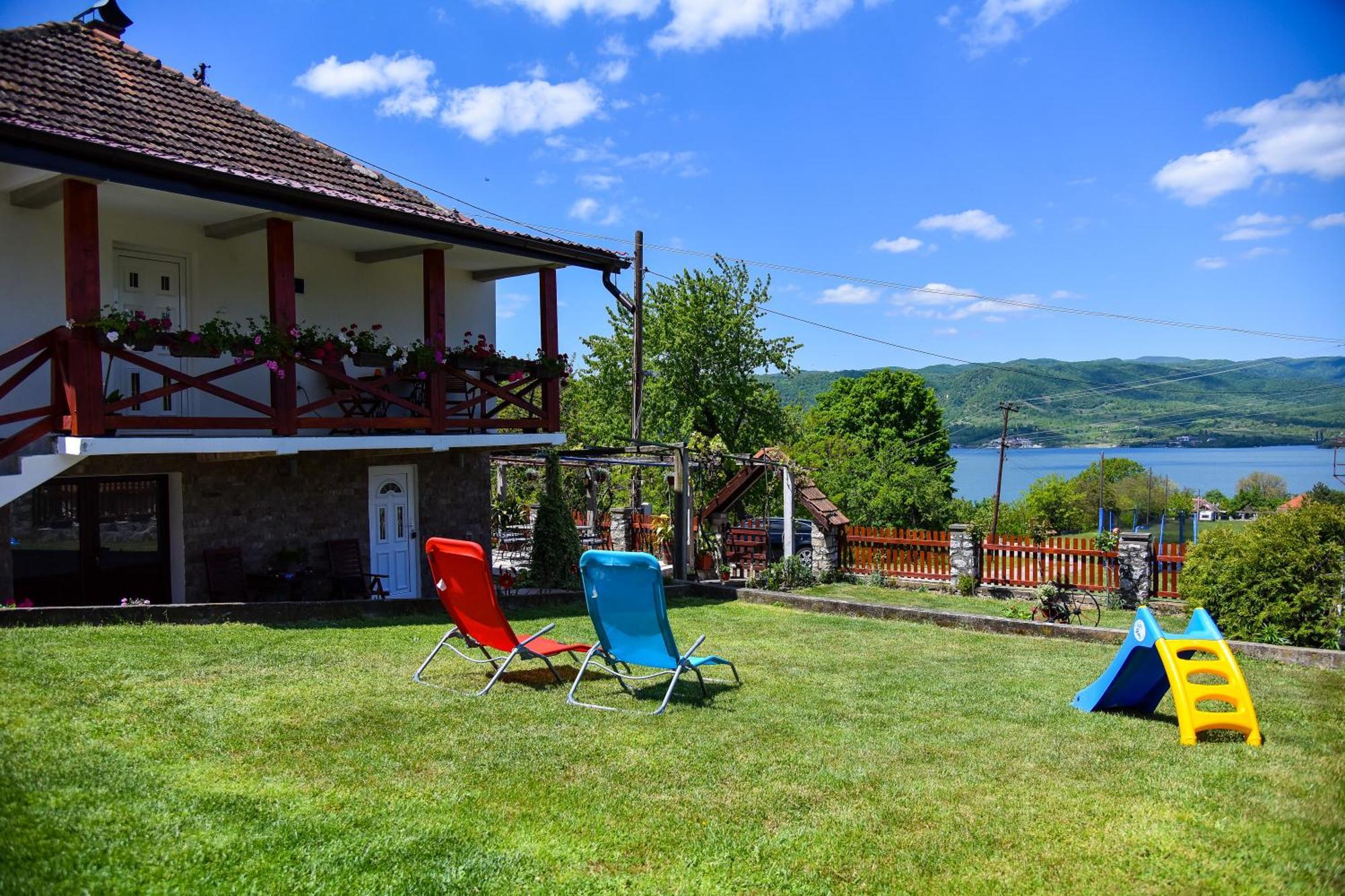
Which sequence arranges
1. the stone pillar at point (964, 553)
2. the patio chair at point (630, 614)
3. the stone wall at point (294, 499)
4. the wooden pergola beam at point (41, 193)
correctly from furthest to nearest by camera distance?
the stone pillar at point (964, 553) → the stone wall at point (294, 499) → the wooden pergola beam at point (41, 193) → the patio chair at point (630, 614)

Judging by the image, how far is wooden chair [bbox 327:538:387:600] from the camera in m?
12.9

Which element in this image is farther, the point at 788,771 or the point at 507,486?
the point at 507,486

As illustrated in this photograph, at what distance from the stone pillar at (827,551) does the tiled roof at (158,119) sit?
8.78m

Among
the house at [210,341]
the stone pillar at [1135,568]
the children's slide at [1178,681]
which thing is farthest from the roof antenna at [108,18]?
the stone pillar at [1135,568]

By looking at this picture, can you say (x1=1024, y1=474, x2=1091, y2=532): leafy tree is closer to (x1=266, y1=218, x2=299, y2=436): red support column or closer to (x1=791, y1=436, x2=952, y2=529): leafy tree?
(x1=791, y1=436, x2=952, y2=529): leafy tree

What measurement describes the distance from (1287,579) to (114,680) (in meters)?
11.4

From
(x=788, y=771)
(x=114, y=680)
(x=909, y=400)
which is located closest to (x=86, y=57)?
(x=114, y=680)

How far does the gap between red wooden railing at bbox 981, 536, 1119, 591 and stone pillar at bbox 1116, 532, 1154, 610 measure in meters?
0.30

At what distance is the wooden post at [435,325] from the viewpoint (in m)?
12.7

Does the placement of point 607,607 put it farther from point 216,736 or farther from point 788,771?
point 216,736

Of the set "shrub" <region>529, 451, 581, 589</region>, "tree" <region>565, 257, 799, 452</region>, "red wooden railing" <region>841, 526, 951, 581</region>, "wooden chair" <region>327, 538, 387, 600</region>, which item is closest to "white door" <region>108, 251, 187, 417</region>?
"wooden chair" <region>327, 538, 387, 600</region>

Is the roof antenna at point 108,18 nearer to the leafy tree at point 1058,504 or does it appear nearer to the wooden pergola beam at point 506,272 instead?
the wooden pergola beam at point 506,272

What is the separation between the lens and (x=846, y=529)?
66.6 feet

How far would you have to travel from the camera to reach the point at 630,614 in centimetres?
703
